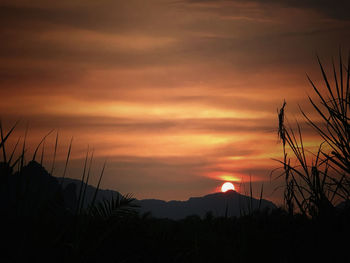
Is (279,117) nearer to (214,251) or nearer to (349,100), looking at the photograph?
(349,100)

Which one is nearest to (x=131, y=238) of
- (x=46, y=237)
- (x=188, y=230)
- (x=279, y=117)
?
(x=188, y=230)

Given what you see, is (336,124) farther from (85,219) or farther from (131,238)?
(85,219)

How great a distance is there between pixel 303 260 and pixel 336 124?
1.31m

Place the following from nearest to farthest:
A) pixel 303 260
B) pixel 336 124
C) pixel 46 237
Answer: pixel 46 237 < pixel 303 260 < pixel 336 124

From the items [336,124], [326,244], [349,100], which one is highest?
[349,100]

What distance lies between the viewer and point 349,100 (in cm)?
322

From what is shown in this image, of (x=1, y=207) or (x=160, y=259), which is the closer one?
(x=1, y=207)

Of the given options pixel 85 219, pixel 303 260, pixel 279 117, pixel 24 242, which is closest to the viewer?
pixel 24 242

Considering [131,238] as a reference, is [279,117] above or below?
above

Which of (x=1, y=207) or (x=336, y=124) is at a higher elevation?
(x=336, y=124)

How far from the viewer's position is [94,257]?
1.94 meters

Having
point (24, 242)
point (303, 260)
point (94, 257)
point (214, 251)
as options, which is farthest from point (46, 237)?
point (303, 260)

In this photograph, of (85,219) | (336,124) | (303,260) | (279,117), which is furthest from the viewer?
(279,117)

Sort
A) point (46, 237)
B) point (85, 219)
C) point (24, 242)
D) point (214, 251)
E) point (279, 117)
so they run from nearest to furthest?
point (24, 242)
point (46, 237)
point (85, 219)
point (214, 251)
point (279, 117)
